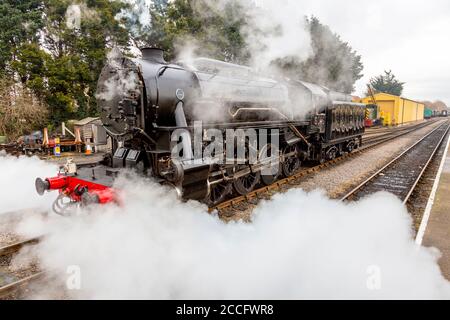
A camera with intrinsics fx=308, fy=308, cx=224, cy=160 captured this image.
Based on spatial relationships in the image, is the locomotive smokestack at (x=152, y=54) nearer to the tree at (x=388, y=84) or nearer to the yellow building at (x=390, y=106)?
the yellow building at (x=390, y=106)

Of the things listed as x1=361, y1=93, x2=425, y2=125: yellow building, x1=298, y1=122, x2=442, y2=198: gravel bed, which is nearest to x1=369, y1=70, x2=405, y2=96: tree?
x1=361, y1=93, x2=425, y2=125: yellow building

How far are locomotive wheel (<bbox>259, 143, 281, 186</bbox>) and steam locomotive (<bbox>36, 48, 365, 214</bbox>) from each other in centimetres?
3

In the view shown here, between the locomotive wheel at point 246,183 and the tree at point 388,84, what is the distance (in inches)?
2667

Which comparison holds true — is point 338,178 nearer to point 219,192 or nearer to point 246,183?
point 246,183

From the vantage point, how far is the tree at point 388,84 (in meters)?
64.5

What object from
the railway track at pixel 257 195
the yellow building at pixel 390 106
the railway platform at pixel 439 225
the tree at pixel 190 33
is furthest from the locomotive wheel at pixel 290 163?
the yellow building at pixel 390 106

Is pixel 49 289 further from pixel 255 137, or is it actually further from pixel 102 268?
pixel 255 137

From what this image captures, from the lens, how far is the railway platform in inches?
170

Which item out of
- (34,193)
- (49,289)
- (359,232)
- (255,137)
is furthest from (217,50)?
(49,289)

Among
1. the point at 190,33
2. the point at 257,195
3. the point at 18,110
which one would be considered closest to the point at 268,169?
the point at 257,195

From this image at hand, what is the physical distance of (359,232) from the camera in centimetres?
481

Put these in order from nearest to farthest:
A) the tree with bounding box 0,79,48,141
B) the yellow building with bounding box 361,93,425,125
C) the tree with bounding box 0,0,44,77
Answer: the tree with bounding box 0,79,48,141, the tree with bounding box 0,0,44,77, the yellow building with bounding box 361,93,425,125

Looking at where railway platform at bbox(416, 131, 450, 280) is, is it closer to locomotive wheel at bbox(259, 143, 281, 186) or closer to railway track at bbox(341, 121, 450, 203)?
railway track at bbox(341, 121, 450, 203)

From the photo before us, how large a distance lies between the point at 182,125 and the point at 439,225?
15.6ft
